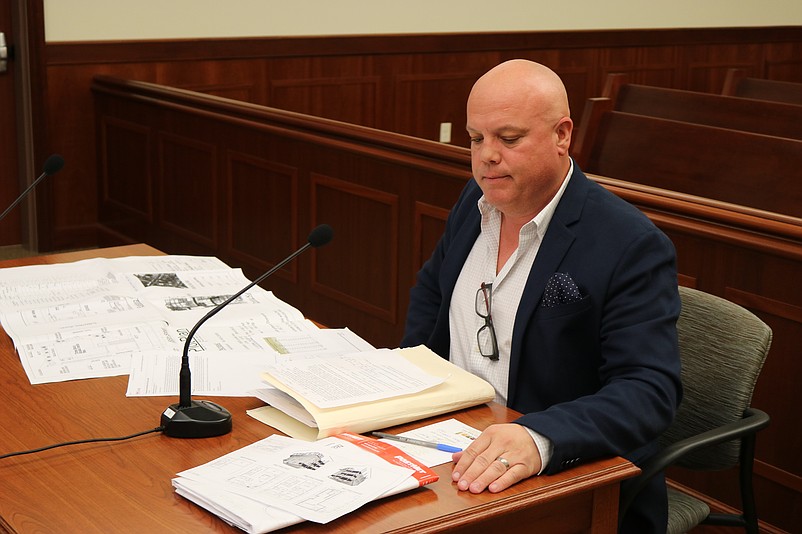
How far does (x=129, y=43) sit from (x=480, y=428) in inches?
175

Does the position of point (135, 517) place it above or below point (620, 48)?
below

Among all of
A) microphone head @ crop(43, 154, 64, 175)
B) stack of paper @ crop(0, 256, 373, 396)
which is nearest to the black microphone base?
stack of paper @ crop(0, 256, 373, 396)

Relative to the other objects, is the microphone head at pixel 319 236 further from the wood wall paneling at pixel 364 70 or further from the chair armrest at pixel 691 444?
the wood wall paneling at pixel 364 70

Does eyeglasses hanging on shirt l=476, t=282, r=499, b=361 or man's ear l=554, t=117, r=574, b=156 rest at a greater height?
man's ear l=554, t=117, r=574, b=156

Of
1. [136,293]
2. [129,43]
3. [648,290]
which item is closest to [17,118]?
[129,43]

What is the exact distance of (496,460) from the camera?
1.58 m

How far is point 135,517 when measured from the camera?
1441 millimetres

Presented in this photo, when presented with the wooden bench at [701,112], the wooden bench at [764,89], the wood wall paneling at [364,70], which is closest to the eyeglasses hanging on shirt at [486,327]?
the wooden bench at [701,112]

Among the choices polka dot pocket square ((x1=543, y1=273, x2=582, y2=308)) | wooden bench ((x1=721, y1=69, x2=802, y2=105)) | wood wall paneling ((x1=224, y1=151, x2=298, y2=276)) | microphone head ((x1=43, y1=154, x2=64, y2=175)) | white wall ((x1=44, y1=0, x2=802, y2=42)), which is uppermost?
white wall ((x1=44, y1=0, x2=802, y2=42))

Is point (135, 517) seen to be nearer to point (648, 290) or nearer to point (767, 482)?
point (648, 290)

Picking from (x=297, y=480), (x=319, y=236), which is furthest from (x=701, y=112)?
(x=297, y=480)

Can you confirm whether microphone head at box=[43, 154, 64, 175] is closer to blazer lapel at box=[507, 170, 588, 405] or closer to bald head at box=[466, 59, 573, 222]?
bald head at box=[466, 59, 573, 222]

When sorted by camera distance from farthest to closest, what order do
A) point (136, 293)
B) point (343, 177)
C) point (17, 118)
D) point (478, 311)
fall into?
point (17, 118) < point (343, 177) < point (136, 293) < point (478, 311)

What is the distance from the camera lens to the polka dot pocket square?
1.92 meters
